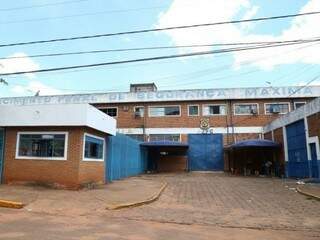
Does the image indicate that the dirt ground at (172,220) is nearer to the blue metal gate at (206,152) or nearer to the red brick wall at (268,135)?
the red brick wall at (268,135)

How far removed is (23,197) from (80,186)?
145 inches

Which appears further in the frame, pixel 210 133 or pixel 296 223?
pixel 210 133

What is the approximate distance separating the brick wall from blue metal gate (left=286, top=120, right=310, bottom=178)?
15.0m

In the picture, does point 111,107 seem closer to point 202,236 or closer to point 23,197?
point 23,197

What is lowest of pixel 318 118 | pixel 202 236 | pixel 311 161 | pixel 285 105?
pixel 202 236

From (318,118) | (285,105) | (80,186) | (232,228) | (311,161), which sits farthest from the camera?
(285,105)

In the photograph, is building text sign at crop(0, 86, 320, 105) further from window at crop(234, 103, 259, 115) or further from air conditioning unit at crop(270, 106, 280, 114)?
air conditioning unit at crop(270, 106, 280, 114)

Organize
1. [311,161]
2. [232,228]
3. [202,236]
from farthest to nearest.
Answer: [311,161]
[232,228]
[202,236]

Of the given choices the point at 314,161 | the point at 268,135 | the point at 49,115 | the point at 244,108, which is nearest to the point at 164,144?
the point at 268,135

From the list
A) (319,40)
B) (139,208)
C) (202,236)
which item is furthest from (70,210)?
(319,40)

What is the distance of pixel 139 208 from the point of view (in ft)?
42.5

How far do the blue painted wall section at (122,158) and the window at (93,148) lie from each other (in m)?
1.30

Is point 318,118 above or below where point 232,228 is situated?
above

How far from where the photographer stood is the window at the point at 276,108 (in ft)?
128
